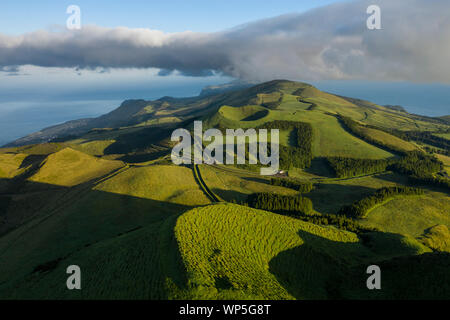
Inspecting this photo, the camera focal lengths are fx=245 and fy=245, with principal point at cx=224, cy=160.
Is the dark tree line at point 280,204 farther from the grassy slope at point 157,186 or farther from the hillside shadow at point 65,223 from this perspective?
the hillside shadow at point 65,223

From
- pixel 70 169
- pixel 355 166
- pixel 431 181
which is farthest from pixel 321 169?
pixel 70 169

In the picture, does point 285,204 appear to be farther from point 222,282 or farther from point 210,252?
point 222,282

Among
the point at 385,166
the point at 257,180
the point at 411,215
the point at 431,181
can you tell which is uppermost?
the point at 385,166

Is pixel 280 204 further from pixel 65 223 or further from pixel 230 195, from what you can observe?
pixel 65 223

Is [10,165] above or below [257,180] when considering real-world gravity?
above

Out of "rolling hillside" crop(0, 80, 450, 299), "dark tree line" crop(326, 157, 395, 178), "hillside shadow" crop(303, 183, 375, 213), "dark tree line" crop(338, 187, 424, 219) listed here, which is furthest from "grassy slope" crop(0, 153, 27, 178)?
"dark tree line" crop(326, 157, 395, 178)

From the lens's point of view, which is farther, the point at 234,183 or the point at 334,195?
the point at 234,183

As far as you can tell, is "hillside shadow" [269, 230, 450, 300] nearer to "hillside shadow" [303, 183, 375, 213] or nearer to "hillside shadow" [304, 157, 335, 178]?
"hillside shadow" [303, 183, 375, 213]
